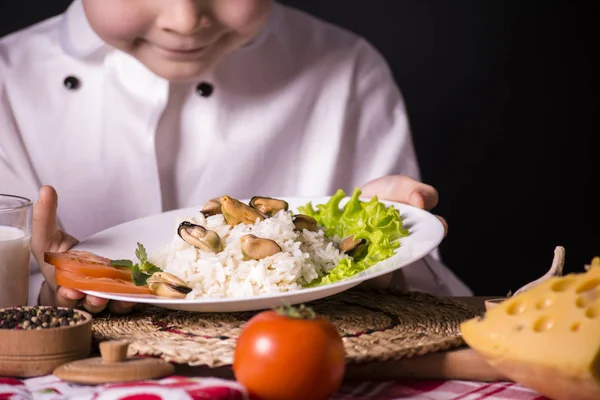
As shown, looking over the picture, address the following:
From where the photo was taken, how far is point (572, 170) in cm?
288

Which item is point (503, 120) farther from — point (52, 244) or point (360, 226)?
point (52, 244)

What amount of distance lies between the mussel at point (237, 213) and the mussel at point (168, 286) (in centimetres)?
16

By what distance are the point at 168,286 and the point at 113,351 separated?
25 cm

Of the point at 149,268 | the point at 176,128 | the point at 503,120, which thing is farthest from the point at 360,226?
the point at 503,120

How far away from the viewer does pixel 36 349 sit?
1152 millimetres

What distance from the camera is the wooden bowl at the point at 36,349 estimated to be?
45.0 inches

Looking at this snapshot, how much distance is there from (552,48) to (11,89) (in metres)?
1.73

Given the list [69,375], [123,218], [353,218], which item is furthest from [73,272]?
[123,218]

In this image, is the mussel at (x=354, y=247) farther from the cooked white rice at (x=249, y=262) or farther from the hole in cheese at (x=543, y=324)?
the hole in cheese at (x=543, y=324)

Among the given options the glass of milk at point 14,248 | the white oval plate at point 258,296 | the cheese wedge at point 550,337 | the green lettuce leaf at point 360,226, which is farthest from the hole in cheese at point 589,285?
the glass of milk at point 14,248

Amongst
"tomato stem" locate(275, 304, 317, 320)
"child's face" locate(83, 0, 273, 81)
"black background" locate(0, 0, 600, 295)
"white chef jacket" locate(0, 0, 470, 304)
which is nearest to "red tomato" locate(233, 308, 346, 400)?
"tomato stem" locate(275, 304, 317, 320)

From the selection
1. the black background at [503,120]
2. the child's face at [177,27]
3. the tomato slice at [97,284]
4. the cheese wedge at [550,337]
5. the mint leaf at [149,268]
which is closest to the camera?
the cheese wedge at [550,337]

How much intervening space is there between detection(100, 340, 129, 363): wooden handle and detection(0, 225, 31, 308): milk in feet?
1.23

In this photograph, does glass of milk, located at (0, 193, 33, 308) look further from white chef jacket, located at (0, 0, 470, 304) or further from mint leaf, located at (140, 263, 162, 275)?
white chef jacket, located at (0, 0, 470, 304)
